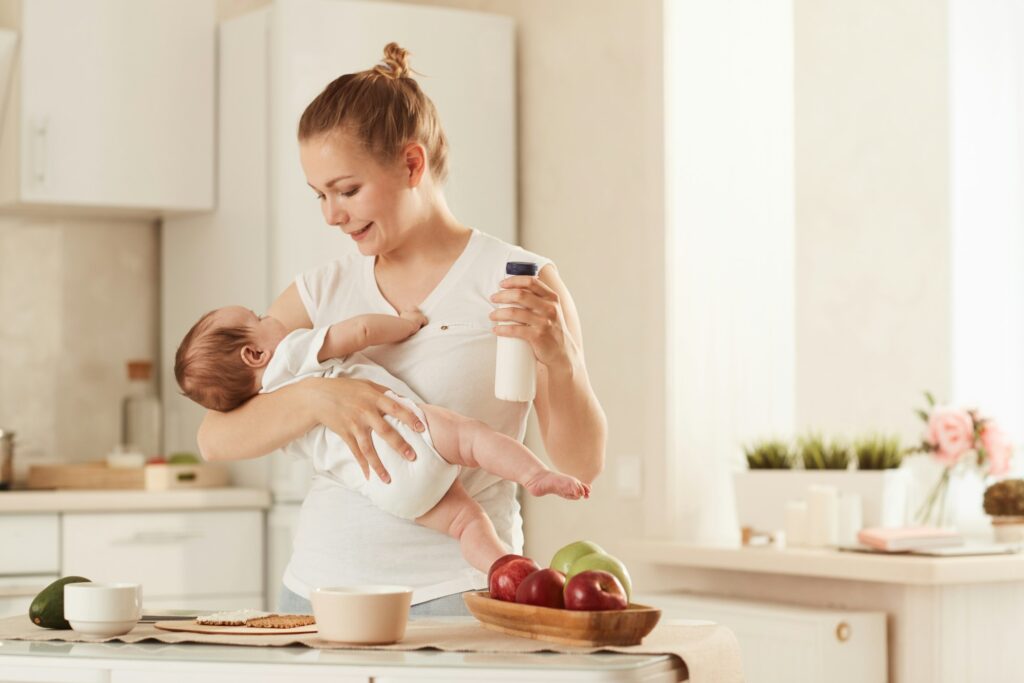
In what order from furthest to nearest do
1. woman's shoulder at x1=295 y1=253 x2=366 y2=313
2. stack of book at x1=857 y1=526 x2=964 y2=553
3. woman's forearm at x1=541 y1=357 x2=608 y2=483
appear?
1. stack of book at x1=857 y1=526 x2=964 y2=553
2. woman's shoulder at x1=295 y1=253 x2=366 y2=313
3. woman's forearm at x1=541 y1=357 x2=608 y2=483

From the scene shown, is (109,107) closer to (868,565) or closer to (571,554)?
(868,565)

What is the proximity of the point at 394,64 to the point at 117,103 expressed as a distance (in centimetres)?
195

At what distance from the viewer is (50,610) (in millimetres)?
1716

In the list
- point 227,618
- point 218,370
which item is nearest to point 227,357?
point 218,370

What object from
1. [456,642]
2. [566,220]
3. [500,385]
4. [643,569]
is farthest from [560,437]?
[566,220]

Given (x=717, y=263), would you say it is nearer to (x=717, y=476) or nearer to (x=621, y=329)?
(x=621, y=329)

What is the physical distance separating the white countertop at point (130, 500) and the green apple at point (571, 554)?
2100 mm

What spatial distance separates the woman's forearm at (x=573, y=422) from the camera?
1.95 meters

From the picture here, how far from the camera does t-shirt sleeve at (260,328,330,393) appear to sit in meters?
2.05

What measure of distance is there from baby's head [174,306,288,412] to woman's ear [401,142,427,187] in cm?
33

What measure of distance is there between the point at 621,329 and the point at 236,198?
111 centimetres

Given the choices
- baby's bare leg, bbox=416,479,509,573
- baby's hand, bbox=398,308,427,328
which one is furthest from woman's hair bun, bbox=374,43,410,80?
baby's bare leg, bbox=416,479,509,573

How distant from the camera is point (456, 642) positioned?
1542 millimetres

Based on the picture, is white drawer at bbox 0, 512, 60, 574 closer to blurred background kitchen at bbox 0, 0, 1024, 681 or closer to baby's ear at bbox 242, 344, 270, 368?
blurred background kitchen at bbox 0, 0, 1024, 681
